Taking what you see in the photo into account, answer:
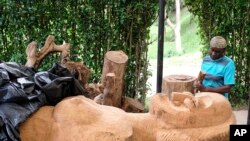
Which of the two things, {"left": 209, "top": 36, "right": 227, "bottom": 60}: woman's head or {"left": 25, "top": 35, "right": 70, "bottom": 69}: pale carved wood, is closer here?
{"left": 25, "top": 35, "right": 70, "bottom": 69}: pale carved wood

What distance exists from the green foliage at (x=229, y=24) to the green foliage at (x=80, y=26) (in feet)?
3.40

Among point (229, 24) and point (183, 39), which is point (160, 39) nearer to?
point (229, 24)

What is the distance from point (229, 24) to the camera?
20.6 feet

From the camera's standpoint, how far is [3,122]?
199 cm

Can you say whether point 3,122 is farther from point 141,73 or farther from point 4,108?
point 141,73

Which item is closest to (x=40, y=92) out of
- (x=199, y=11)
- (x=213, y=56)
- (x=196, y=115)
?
(x=196, y=115)

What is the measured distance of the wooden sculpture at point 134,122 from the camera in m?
2.07

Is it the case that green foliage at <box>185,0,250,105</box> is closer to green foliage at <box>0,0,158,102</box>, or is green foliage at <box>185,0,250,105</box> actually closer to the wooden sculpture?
green foliage at <box>0,0,158,102</box>

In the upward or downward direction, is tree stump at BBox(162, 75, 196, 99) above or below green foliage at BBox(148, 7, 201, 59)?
above

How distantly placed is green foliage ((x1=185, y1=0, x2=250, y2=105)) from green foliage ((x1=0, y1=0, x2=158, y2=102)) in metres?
1.04

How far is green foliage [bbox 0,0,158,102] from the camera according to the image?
549 centimetres

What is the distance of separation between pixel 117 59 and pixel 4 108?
136 centimetres

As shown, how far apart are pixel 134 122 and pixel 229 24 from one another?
450cm

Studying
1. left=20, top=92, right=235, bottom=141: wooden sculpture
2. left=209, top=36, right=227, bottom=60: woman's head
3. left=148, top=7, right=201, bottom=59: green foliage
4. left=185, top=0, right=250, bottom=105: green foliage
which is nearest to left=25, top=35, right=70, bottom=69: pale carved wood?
left=20, top=92, right=235, bottom=141: wooden sculpture
